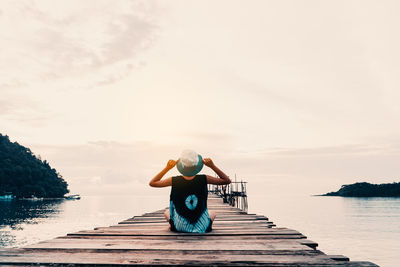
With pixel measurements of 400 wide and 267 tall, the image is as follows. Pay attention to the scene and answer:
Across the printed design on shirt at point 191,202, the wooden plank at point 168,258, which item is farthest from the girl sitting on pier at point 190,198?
the wooden plank at point 168,258

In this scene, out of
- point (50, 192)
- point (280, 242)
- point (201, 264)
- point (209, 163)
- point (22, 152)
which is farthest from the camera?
point (50, 192)

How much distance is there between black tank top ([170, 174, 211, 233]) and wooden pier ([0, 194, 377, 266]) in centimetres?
26

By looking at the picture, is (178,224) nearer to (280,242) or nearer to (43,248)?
(280,242)

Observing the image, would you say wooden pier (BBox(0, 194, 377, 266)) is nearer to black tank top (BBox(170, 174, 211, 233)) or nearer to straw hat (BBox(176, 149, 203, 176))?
black tank top (BBox(170, 174, 211, 233))

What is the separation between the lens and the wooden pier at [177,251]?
123 inches

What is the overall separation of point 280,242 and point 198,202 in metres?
1.63

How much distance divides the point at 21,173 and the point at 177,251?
147 m

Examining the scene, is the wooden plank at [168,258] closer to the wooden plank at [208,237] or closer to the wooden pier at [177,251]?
the wooden pier at [177,251]

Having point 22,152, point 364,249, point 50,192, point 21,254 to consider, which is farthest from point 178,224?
Result: point 50,192

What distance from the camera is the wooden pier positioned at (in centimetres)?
312

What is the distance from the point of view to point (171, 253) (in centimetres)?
356

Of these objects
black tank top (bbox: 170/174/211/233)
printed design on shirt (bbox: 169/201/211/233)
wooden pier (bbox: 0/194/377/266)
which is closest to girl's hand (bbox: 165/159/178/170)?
black tank top (bbox: 170/174/211/233)

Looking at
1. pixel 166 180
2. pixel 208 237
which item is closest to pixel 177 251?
pixel 208 237

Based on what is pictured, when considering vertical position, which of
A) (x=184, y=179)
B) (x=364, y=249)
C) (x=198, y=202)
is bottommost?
(x=364, y=249)
